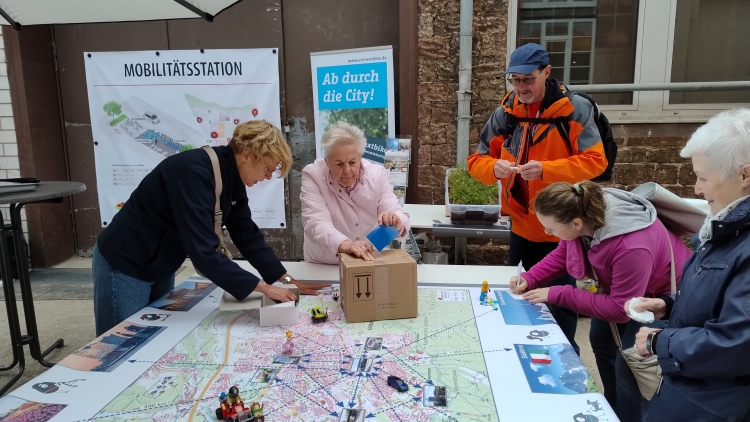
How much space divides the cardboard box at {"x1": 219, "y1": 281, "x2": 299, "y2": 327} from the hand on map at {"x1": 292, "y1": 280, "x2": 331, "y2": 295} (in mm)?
240

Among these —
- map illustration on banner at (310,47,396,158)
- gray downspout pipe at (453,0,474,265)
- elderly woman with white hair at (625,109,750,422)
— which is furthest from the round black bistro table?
elderly woman with white hair at (625,109,750,422)

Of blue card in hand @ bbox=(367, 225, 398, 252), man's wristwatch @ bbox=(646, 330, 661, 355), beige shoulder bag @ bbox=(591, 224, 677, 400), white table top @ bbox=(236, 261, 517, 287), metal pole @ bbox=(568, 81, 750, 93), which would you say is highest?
metal pole @ bbox=(568, 81, 750, 93)

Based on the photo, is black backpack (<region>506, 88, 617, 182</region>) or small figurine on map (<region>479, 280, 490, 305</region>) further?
black backpack (<region>506, 88, 617, 182</region>)

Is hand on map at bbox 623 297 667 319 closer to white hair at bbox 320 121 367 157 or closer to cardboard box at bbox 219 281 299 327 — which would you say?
cardboard box at bbox 219 281 299 327

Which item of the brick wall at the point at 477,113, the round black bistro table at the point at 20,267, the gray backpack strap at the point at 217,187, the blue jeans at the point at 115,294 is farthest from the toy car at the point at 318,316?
the brick wall at the point at 477,113

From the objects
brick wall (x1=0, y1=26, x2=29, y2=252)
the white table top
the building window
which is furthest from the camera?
brick wall (x1=0, y1=26, x2=29, y2=252)

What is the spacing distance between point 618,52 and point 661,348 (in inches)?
132

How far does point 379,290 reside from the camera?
5.78 feet

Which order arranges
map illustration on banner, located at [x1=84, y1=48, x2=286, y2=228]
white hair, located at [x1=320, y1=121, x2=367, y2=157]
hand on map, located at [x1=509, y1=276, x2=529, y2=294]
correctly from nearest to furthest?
hand on map, located at [x1=509, y1=276, x2=529, y2=294] → white hair, located at [x1=320, y1=121, x2=367, y2=157] → map illustration on banner, located at [x1=84, y1=48, x2=286, y2=228]

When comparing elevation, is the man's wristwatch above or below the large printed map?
above

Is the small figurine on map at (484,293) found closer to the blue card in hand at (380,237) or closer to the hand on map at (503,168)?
the blue card in hand at (380,237)

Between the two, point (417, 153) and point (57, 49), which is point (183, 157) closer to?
point (417, 153)

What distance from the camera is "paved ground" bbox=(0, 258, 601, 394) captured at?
320cm

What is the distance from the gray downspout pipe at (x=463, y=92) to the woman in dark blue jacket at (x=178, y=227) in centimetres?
218
